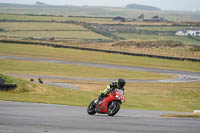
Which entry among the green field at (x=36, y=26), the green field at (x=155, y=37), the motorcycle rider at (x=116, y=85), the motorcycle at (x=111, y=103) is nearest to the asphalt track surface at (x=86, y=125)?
the motorcycle at (x=111, y=103)

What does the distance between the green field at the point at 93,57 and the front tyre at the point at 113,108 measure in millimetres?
54656

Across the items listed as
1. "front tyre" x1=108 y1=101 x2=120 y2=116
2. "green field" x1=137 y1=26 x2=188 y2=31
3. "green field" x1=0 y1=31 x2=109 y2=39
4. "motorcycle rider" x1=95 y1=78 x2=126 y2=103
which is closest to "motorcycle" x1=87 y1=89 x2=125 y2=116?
"front tyre" x1=108 y1=101 x2=120 y2=116

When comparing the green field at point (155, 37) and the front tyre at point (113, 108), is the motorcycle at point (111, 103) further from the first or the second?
the green field at point (155, 37)

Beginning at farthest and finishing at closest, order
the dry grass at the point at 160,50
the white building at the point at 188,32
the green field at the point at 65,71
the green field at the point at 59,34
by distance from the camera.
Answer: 1. the white building at the point at 188,32
2. the green field at the point at 59,34
3. the dry grass at the point at 160,50
4. the green field at the point at 65,71

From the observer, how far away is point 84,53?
82.4m

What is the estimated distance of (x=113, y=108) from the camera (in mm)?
16781

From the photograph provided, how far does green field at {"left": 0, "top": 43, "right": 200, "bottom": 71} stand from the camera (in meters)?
73.0

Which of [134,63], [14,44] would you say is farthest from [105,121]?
[14,44]

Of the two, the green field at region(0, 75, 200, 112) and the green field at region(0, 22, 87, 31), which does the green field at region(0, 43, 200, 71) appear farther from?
the green field at region(0, 22, 87, 31)

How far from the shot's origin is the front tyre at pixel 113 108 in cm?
1666

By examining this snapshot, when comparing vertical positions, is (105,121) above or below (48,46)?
above

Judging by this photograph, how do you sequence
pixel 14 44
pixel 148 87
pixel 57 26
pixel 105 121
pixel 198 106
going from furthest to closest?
pixel 57 26
pixel 14 44
pixel 148 87
pixel 198 106
pixel 105 121

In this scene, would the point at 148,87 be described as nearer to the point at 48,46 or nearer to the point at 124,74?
the point at 124,74

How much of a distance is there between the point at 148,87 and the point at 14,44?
47889 mm
